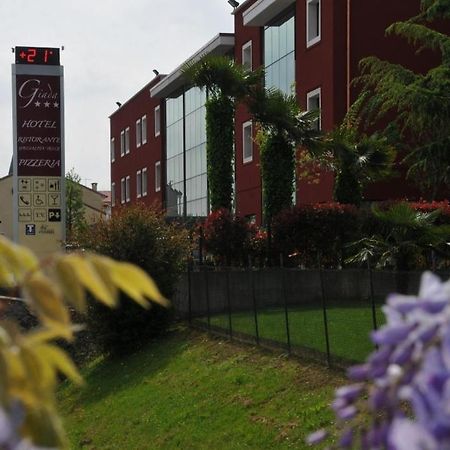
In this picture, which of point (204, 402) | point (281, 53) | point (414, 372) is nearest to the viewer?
point (414, 372)

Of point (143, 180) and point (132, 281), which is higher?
point (143, 180)

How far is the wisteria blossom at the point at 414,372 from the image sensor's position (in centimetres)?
113

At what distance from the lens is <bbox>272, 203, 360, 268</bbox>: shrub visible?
825 inches

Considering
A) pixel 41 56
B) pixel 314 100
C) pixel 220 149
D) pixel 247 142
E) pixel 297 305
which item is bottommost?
pixel 297 305

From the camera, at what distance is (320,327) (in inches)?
544

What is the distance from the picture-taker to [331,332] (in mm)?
13352

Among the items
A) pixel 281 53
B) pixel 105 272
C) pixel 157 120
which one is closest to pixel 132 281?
pixel 105 272

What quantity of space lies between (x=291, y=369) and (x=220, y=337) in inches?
173

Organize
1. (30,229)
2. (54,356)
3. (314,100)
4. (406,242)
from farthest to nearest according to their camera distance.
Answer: (314,100), (30,229), (406,242), (54,356)

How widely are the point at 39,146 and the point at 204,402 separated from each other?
682 inches

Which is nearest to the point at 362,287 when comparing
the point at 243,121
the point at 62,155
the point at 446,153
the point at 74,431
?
the point at 74,431

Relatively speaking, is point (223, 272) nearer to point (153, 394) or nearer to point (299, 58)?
point (153, 394)

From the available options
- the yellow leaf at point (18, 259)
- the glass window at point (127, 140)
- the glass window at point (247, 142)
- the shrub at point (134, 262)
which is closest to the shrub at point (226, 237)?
the shrub at point (134, 262)

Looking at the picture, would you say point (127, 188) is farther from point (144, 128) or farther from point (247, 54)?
point (247, 54)
